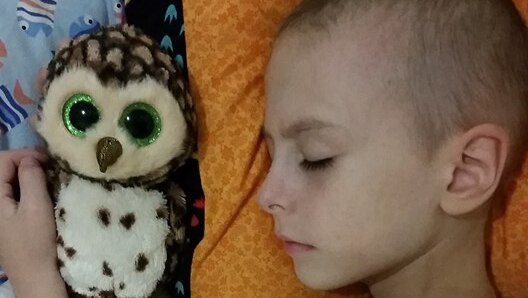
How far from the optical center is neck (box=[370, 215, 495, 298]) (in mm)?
1188

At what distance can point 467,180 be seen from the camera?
1.07 metres

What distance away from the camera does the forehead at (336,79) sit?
3.45ft

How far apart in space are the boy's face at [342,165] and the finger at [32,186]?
31 centimetres

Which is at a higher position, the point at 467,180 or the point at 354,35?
the point at 354,35

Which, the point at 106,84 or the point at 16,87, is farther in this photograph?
the point at 16,87

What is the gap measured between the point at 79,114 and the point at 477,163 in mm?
516

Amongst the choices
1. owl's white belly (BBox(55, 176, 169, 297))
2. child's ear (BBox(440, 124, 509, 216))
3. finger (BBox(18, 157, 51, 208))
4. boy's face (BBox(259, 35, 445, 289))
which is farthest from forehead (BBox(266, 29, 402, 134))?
finger (BBox(18, 157, 51, 208))

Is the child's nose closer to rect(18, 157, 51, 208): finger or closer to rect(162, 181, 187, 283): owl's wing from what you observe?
rect(162, 181, 187, 283): owl's wing

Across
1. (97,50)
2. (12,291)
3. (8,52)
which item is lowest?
(12,291)

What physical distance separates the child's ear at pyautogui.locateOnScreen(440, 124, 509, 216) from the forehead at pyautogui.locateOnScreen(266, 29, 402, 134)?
A: 12 cm

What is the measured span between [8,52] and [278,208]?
490 mm

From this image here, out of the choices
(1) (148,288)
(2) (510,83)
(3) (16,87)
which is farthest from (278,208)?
(3) (16,87)

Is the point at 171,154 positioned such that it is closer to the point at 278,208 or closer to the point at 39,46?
the point at 278,208

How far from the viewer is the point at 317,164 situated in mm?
1083
